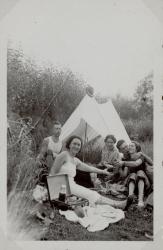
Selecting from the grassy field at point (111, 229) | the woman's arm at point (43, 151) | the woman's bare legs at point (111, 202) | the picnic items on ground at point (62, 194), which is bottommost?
the grassy field at point (111, 229)

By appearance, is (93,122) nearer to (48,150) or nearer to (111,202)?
(48,150)

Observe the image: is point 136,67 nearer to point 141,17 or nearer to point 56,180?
point 141,17

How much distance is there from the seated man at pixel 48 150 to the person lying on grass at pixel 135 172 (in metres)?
0.47

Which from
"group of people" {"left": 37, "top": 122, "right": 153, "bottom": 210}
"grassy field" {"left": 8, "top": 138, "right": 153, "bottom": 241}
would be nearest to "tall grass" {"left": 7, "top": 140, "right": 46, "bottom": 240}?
"grassy field" {"left": 8, "top": 138, "right": 153, "bottom": 241}

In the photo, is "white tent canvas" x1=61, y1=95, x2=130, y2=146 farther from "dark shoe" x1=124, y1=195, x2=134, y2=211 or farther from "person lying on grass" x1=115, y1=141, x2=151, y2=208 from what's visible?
"dark shoe" x1=124, y1=195, x2=134, y2=211

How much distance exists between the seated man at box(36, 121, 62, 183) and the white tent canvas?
0.15ft

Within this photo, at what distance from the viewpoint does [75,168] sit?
2.60m

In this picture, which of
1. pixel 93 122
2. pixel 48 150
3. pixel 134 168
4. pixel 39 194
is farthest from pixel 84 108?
pixel 39 194

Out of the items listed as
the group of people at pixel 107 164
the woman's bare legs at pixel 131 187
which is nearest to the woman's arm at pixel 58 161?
the group of people at pixel 107 164

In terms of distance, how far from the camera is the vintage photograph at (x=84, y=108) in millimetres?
2566

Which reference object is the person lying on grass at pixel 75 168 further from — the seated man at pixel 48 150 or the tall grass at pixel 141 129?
the tall grass at pixel 141 129

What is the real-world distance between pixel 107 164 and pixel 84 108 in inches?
16.6

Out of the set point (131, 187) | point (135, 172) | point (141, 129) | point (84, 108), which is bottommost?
point (131, 187)

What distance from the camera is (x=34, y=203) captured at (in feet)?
8.39
